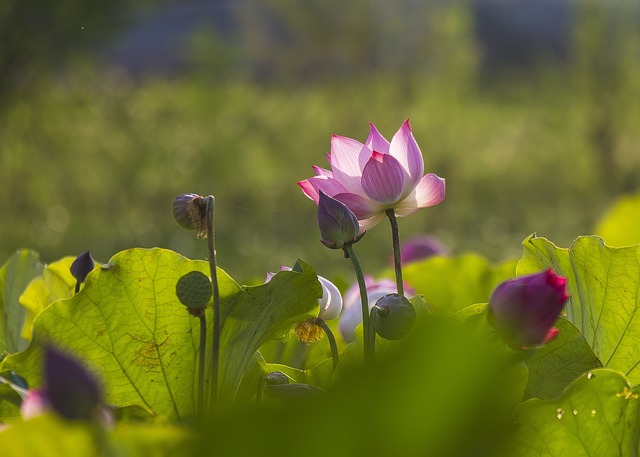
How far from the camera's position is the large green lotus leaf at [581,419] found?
1.40 ft

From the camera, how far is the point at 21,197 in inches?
253

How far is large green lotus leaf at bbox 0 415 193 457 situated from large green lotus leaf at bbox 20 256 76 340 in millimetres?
368

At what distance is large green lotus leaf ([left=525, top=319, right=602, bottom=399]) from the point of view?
1.69 feet

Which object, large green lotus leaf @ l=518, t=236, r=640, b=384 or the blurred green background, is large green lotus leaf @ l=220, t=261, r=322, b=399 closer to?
large green lotus leaf @ l=518, t=236, r=640, b=384

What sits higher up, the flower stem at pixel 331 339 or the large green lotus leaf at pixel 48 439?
the large green lotus leaf at pixel 48 439

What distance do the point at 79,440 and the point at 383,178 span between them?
0.30m

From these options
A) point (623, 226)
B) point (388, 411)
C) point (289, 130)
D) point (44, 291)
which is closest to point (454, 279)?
point (623, 226)

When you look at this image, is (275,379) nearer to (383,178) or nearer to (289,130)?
(383,178)

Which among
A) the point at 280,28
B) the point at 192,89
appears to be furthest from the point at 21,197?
the point at 280,28

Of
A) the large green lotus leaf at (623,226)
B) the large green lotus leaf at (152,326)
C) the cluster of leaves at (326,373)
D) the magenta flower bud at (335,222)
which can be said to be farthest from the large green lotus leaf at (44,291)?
the large green lotus leaf at (623,226)

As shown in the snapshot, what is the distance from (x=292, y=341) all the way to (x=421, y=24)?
9.65 meters

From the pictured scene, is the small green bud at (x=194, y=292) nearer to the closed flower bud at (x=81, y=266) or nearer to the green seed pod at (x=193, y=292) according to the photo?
the green seed pod at (x=193, y=292)

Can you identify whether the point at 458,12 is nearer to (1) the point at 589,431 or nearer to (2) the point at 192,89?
(2) the point at 192,89

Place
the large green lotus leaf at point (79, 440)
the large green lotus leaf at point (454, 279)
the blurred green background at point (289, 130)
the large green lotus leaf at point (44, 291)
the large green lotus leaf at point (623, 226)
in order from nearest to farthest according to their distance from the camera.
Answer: the large green lotus leaf at point (79, 440)
the large green lotus leaf at point (44, 291)
the large green lotus leaf at point (454, 279)
the large green lotus leaf at point (623, 226)
the blurred green background at point (289, 130)
